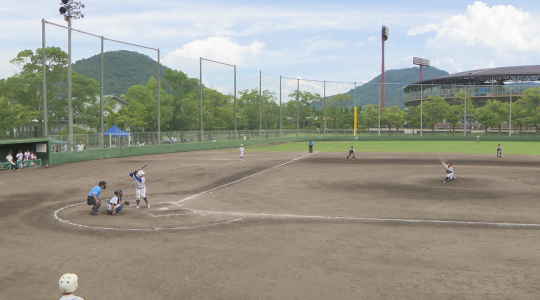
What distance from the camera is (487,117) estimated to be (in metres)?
95.2

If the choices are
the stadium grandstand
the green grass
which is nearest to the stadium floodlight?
the stadium grandstand

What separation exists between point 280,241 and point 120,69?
5695 inches

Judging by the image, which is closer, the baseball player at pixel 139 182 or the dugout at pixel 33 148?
the baseball player at pixel 139 182

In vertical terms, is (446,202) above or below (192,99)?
below

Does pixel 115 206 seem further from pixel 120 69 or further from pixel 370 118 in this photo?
pixel 120 69

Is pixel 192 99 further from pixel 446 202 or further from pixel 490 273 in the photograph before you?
pixel 490 273

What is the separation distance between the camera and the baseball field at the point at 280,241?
868cm

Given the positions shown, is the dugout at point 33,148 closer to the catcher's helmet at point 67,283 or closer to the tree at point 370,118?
the catcher's helmet at point 67,283

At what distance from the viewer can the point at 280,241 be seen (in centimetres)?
1219

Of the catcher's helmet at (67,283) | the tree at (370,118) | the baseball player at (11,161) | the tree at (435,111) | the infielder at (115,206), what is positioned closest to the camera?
the catcher's helmet at (67,283)

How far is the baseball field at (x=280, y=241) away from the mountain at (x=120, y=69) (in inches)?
4213

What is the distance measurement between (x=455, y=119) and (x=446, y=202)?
91729mm

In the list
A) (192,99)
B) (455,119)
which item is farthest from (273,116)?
(455,119)

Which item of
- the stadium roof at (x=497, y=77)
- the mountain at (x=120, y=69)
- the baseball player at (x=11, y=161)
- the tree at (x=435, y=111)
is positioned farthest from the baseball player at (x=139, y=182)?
the stadium roof at (x=497, y=77)
